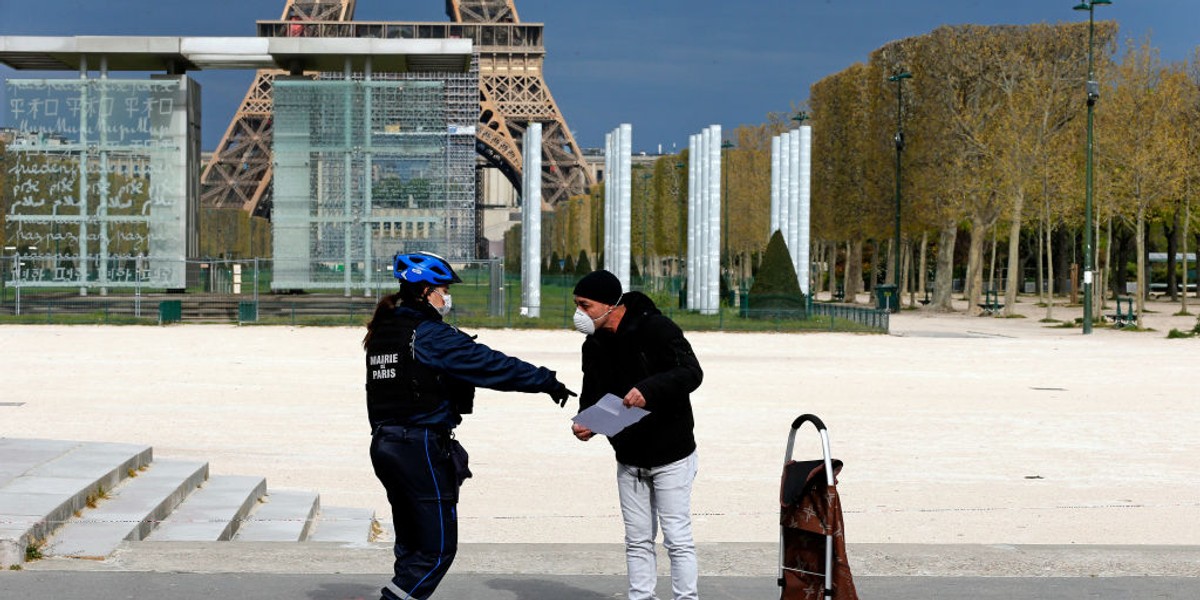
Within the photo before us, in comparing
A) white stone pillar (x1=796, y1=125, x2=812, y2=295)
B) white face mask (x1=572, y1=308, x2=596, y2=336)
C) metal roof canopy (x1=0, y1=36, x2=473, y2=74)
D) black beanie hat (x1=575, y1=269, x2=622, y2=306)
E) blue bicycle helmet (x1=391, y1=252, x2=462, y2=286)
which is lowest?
white face mask (x1=572, y1=308, x2=596, y2=336)

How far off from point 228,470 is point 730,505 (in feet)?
13.1

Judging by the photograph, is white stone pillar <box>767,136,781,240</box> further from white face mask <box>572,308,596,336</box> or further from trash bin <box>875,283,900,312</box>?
white face mask <box>572,308,596,336</box>

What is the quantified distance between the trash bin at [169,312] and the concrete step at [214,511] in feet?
91.3

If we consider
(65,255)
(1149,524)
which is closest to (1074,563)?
(1149,524)

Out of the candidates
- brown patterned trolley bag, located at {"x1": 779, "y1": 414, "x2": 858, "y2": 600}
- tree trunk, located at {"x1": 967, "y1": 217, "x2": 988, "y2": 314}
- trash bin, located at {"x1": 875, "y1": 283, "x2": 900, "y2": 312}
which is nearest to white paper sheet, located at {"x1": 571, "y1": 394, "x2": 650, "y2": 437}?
brown patterned trolley bag, located at {"x1": 779, "y1": 414, "x2": 858, "y2": 600}

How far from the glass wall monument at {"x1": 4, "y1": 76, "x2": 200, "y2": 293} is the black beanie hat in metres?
36.6

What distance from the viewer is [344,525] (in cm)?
950

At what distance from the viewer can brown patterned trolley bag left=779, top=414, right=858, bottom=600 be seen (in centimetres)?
548

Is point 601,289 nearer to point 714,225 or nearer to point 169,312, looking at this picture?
point 169,312

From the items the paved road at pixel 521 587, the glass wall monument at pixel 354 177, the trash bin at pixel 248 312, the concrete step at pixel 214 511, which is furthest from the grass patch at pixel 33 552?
the glass wall monument at pixel 354 177

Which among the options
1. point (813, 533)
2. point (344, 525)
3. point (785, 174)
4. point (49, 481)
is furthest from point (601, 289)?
point (785, 174)

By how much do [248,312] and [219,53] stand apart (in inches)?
337

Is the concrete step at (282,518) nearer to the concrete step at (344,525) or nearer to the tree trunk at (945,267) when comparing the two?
the concrete step at (344,525)

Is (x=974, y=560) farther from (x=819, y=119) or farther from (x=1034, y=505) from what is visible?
(x=819, y=119)
